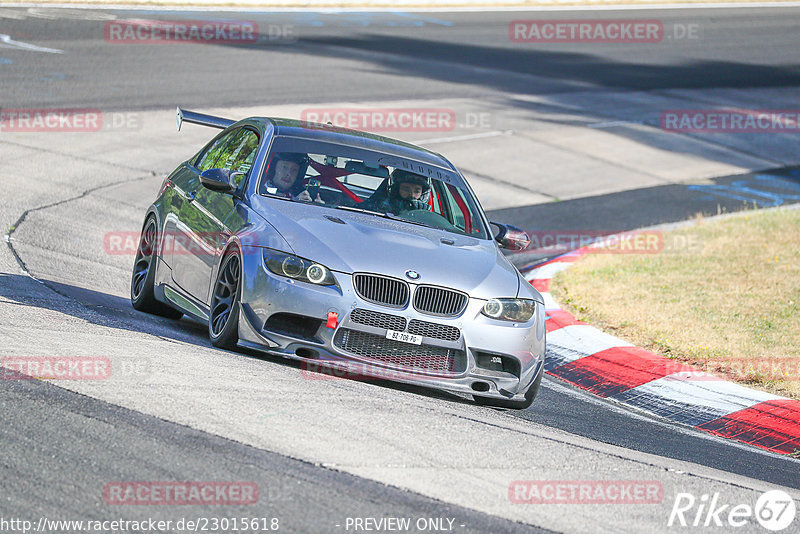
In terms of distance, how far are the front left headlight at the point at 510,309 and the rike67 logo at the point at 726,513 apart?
74.9 inches

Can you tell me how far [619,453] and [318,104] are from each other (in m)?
14.6

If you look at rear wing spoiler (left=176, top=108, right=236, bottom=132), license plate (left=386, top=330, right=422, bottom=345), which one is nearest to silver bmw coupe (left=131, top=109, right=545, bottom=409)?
license plate (left=386, top=330, right=422, bottom=345)

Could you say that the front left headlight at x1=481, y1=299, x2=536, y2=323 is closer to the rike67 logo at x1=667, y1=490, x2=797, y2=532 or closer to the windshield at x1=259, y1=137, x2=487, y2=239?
the windshield at x1=259, y1=137, x2=487, y2=239

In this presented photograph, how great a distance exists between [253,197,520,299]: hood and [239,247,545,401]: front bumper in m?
0.17

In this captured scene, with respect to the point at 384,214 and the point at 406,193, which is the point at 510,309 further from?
the point at 406,193

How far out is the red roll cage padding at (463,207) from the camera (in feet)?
27.7

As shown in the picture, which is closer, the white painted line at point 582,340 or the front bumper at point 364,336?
the front bumper at point 364,336

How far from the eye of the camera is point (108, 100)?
61.2ft

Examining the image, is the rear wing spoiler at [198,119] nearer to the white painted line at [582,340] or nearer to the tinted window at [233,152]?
the tinted window at [233,152]

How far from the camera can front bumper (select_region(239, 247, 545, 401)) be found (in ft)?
22.7

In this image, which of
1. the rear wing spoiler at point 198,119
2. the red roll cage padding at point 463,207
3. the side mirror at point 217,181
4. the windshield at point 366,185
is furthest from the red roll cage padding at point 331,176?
the rear wing spoiler at point 198,119

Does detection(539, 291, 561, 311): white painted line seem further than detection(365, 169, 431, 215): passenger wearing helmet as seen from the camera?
Yes

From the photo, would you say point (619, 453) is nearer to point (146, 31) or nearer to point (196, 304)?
point (196, 304)

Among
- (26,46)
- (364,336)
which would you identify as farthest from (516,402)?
(26,46)
